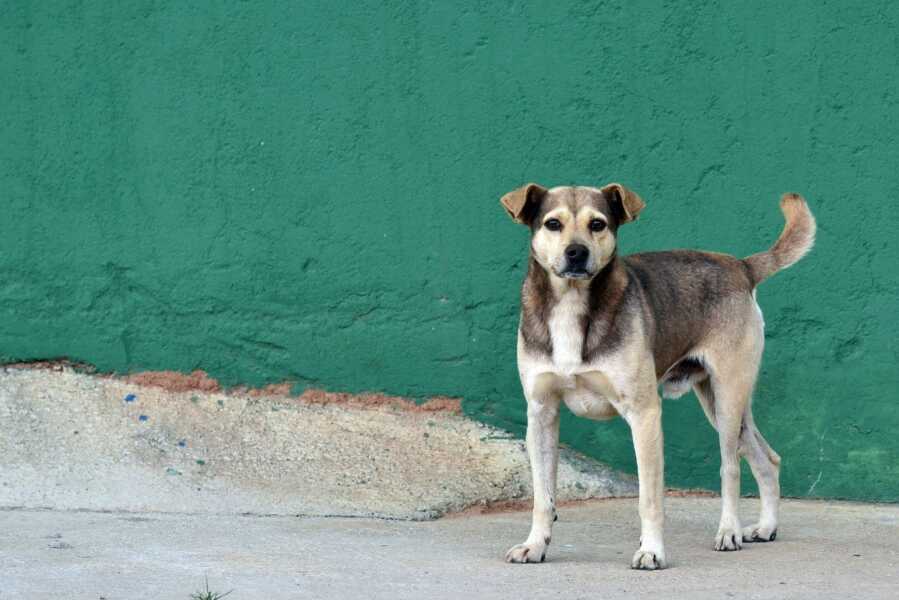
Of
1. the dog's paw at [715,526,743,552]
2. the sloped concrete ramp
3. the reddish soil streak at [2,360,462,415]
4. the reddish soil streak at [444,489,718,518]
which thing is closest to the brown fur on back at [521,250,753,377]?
the dog's paw at [715,526,743,552]

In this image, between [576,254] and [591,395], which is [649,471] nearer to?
[591,395]

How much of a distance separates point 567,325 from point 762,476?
4.50 ft

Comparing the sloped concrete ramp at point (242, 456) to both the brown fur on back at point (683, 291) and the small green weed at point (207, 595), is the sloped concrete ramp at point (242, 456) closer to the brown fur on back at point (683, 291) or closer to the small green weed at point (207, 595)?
the brown fur on back at point (683, 291)

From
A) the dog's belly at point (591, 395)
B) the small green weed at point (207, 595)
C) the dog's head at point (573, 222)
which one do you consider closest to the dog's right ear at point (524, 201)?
the dog's head at point (573, 222)

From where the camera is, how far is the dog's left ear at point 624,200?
5.46 m

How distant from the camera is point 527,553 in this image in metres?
5.40

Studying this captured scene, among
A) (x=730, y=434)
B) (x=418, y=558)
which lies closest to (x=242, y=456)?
(x=418, y=558)

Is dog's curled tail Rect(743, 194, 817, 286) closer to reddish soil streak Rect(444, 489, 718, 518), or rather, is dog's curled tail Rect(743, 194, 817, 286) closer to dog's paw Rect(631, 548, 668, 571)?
reddish soil streak Rect(444, 489, 718, 518)

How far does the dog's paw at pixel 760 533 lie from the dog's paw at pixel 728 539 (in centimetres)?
17

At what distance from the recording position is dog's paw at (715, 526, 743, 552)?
577cm

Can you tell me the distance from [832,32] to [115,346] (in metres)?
4.03

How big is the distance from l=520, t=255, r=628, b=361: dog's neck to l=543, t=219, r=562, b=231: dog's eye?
21cm


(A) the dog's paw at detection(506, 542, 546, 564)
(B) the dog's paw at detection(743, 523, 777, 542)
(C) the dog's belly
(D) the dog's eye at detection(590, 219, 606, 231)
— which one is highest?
(D) the dog's eye at detection(590, 219, 606, 231)

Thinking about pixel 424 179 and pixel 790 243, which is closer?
pixel 790 243
